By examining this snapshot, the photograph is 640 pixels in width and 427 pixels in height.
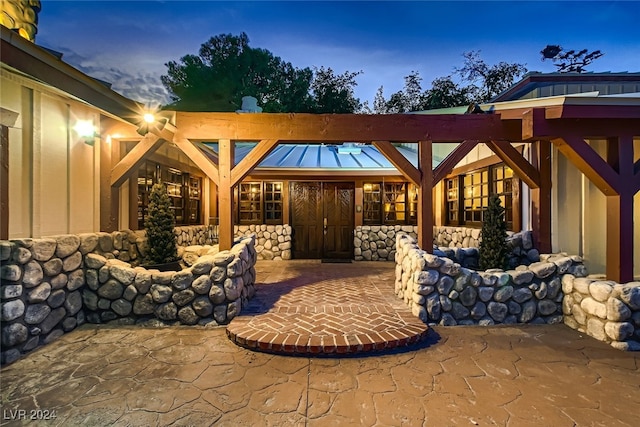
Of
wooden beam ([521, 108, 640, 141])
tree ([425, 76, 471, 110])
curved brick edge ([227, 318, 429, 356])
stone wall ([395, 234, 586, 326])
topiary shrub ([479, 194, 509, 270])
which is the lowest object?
curved brick edge ([227, 318, 429, 356])

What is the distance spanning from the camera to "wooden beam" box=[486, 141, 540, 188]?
4.96 metres

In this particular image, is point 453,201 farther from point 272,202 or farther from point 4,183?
point 4,183

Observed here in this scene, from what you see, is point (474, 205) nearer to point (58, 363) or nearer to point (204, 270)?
point (204, 270)

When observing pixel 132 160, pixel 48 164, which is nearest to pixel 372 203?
pixel 132 160

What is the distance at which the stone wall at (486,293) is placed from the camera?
13.6ft

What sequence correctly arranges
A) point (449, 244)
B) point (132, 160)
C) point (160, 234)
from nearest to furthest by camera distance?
point (132, 160)
point (160, 234)
point (449, 244)

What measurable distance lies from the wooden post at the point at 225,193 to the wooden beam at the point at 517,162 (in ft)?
13.7

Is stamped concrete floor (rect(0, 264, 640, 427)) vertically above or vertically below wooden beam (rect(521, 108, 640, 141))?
below

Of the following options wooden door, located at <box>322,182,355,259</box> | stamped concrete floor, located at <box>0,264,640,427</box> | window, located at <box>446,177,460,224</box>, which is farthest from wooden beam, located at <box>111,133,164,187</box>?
window, located at <box>446,177,460,224</box>

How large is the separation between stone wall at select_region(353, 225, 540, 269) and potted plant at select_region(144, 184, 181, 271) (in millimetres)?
4595

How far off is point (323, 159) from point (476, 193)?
4.31 meters

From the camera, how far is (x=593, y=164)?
3.97 meters

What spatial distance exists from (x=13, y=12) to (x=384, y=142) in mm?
5149

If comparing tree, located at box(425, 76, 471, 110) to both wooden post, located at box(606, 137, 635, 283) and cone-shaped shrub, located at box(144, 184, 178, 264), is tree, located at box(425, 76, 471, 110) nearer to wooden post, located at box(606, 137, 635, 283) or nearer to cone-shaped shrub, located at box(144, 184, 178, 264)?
wooden post, located at box(606, 137, 635, 283)
